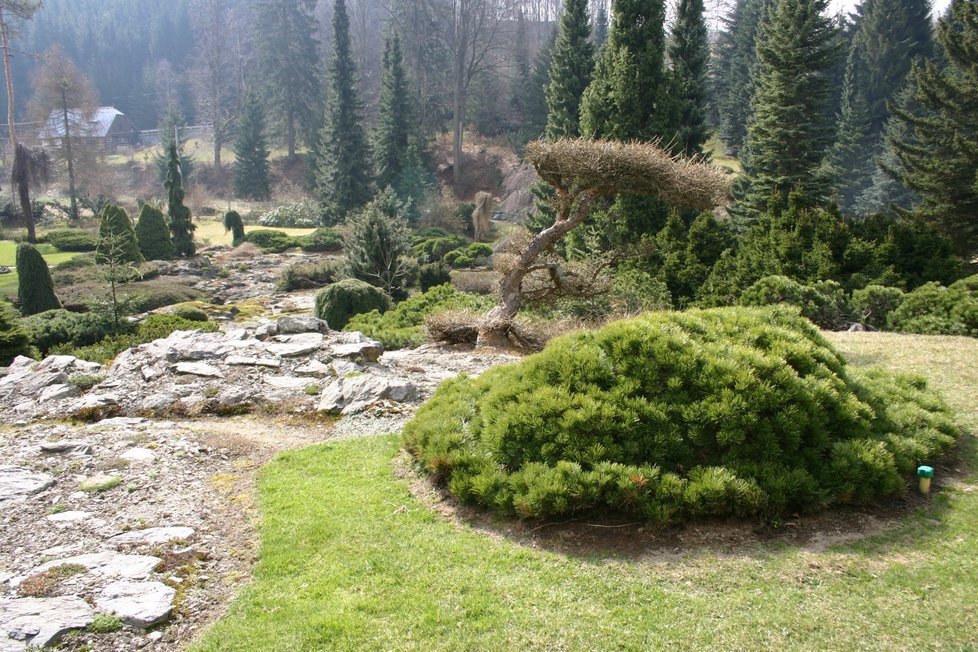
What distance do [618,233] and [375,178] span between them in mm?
25868

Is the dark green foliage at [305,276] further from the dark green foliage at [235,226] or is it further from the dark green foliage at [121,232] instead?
the dark green foliage at [235,226]

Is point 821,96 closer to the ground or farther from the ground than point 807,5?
closer to the ground

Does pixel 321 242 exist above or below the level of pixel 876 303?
above

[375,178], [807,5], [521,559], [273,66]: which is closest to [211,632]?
[521,559]

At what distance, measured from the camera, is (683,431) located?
5.17 metres

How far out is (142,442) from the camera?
734 centimetres

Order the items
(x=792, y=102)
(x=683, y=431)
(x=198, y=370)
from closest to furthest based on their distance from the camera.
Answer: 1. (x=683, y=431)
2. (x=198, y=370)
3. (x=792, y=102)

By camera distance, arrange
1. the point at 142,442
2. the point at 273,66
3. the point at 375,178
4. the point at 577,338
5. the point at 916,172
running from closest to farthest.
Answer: the point at 577,338
the point at 142,442
the point at 916,172
the point at 375,178
the point at 273,66

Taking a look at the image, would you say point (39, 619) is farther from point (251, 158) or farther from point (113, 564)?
point (251, 158)

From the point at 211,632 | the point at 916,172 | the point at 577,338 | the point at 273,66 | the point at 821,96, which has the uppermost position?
the point at 273,66

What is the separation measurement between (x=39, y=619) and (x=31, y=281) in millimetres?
17876

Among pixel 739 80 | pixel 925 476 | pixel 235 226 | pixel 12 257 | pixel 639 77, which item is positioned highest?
pixel 739 80

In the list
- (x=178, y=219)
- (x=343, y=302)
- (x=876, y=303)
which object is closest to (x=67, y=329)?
(x=343, y=302)

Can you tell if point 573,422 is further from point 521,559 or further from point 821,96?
point 821,96
